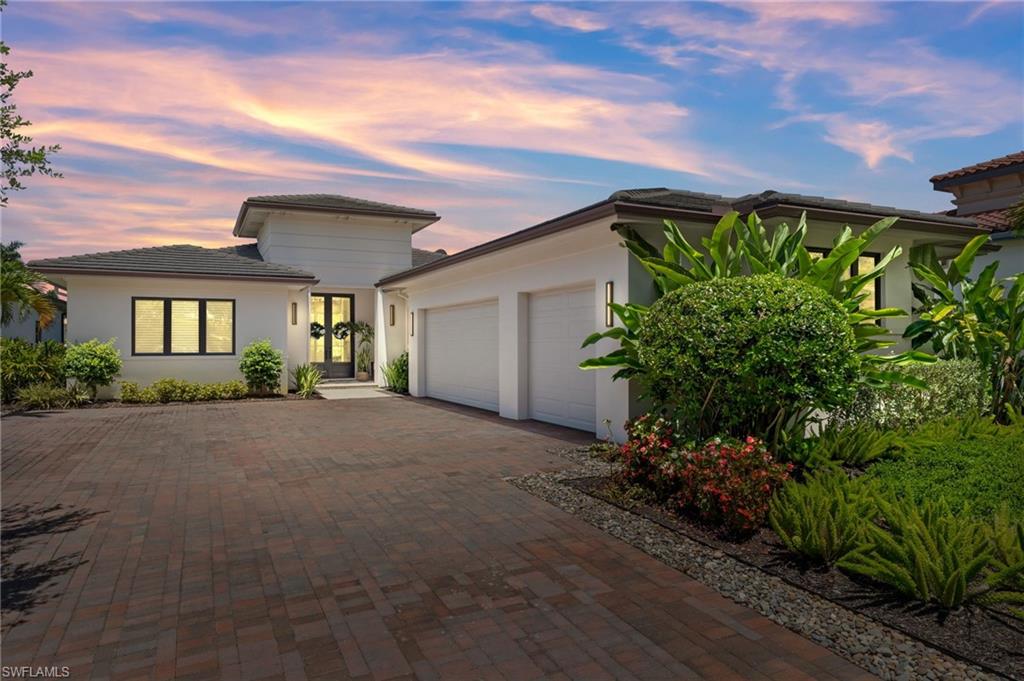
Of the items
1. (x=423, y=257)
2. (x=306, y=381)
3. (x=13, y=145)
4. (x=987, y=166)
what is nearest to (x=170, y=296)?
(x=306, y=381)

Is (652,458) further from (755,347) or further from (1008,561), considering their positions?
(1008,561)

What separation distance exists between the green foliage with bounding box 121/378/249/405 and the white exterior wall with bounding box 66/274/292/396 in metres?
0.43

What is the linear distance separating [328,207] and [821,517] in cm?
1859

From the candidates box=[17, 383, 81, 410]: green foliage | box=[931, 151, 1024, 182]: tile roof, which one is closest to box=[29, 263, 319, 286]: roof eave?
box=[17, 383, 81, 410]: green foliage

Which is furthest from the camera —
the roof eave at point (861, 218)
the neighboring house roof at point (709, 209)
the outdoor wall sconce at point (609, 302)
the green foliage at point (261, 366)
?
the green foliage at point (261, 366)

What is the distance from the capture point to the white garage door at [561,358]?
10.9 metres

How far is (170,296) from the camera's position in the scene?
17266 mm

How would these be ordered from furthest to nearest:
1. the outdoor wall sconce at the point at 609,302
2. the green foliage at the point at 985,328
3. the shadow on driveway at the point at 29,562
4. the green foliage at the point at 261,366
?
the green foliage at the point at 261,366
the outdoor wall sconce at the point at 609,302
the green foliage at the point at 985,328
the shadow on driveway at the point at 29,562

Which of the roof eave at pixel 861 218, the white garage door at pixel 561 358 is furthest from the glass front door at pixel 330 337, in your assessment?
the roof eave at pixel 861 218

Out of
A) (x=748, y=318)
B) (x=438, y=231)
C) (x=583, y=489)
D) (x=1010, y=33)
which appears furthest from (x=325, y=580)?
(x=438, y=231)

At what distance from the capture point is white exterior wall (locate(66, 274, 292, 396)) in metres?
16.5

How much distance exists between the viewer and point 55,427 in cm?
1199

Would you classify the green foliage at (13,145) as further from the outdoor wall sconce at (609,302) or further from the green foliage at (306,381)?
the green foliage at (306,381)

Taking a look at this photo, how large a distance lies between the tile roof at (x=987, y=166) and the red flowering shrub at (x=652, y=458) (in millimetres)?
16808
